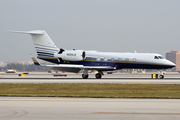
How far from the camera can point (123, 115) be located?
11625mm

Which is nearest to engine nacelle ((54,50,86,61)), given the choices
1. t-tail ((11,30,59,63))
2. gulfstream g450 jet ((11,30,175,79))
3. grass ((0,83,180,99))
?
gulfstream g450 jet ((11,30,175,79))

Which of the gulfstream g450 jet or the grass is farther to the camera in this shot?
the gulfstream g450 jet

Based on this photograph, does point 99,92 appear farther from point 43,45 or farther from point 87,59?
point 43,45

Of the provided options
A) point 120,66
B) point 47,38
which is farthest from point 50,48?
point 120,66

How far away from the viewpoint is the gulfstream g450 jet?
156ft

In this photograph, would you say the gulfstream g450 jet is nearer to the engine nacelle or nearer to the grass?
the engine nacelle

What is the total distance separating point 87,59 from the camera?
1946 inches

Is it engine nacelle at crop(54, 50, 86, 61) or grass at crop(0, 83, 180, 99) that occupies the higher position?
engine nacelle at crop(54, 50, 86, 61)

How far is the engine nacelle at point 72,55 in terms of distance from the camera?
49.4 meters

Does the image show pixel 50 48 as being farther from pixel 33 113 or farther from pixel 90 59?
pixel 33 113

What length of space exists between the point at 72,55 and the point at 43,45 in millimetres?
5828

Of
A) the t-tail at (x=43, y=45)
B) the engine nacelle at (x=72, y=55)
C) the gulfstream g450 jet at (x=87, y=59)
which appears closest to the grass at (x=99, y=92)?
the gulfstream g450 jet at (x=87, y=59)

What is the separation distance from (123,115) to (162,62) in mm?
37539

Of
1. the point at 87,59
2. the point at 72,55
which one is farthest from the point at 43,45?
the point at 87,59
